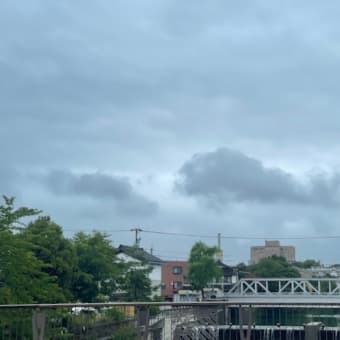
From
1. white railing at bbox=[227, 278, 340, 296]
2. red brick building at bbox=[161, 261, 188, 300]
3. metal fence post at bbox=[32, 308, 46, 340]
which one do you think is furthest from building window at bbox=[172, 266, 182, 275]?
metal fence post at bbox=[32, 308, 46, 340]

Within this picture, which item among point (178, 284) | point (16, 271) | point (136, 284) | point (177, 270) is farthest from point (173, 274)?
point (16, 271)

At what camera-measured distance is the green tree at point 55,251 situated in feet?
92.5

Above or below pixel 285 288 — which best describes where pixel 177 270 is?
above

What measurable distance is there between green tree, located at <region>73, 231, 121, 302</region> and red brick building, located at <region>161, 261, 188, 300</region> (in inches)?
1470

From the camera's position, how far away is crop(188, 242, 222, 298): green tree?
53.0 metres

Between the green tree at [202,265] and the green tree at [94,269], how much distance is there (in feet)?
58.8

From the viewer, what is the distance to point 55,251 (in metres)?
28.9

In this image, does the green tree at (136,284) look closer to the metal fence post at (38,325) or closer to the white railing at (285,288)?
the white railing at (285,288)

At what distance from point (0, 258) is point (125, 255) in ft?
81.0

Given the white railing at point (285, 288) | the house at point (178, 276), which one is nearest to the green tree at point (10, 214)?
the white railing at point (285, 288)

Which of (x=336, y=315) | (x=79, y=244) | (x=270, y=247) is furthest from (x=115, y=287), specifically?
(x=270, y=247)

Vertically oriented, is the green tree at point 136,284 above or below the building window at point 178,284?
above

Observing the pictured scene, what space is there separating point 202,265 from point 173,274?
2391 cm

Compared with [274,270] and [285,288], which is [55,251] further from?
[274,270]
